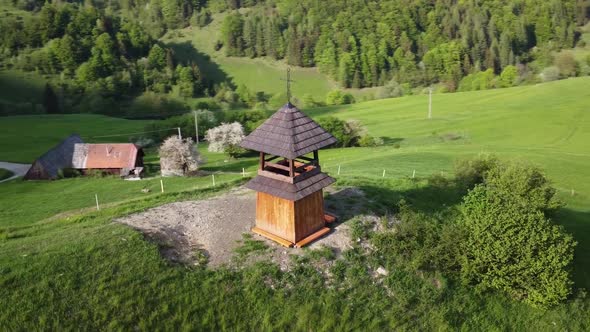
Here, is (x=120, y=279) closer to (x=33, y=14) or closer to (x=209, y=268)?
(x=209, y=268)

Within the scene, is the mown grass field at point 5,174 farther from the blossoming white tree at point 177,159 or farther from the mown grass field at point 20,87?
the mown grass field at point 20,87

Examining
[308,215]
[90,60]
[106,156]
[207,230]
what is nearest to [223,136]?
[106,156]

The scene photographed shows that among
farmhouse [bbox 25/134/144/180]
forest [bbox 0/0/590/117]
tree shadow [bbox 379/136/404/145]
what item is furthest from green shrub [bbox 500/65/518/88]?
farmhouse [bbox 25/134/144/180]

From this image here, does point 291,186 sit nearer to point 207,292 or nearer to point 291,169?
point 291,169

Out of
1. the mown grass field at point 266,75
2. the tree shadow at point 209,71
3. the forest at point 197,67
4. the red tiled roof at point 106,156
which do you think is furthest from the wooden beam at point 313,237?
the tree shadow at point 209,71

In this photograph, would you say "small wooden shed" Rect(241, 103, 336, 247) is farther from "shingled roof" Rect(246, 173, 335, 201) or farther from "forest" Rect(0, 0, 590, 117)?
"forest" Rect(0, 0, 590, 117)

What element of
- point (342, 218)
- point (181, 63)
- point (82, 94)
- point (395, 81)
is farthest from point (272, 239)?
point (181, 63)
